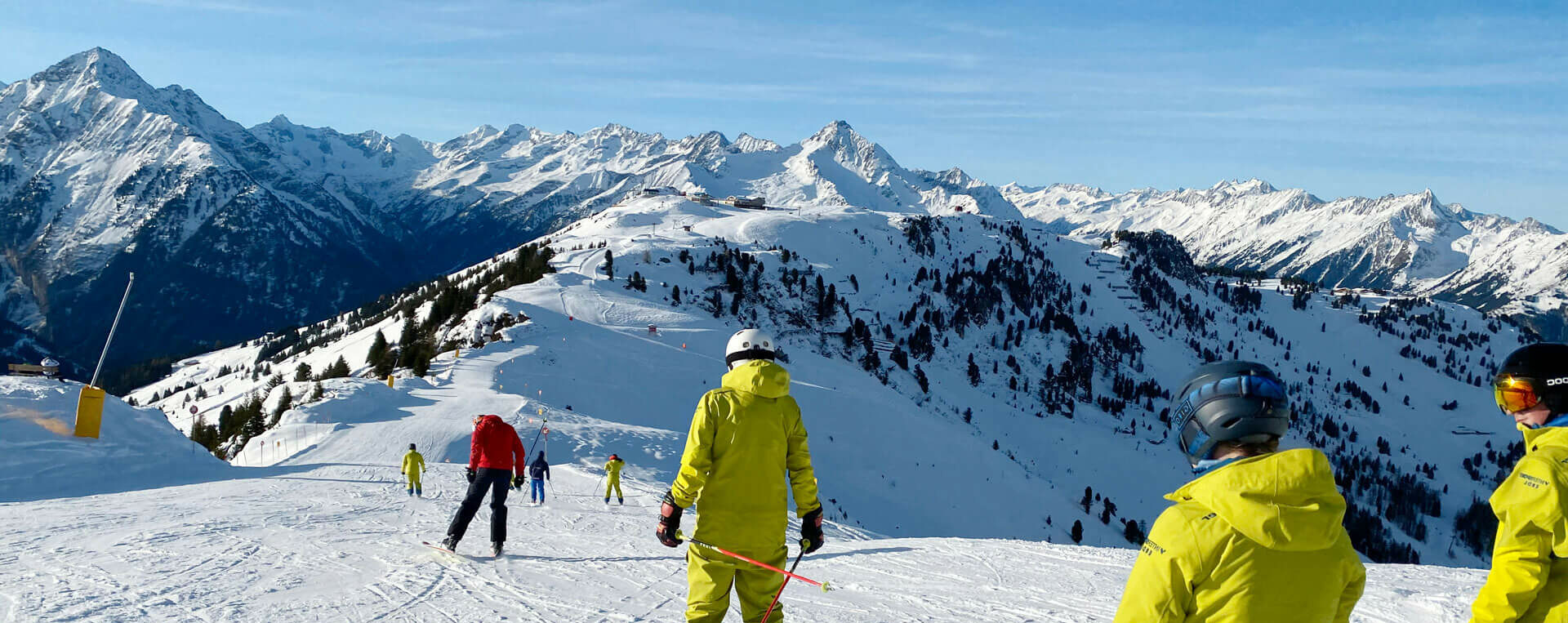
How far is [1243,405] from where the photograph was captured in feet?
10.7

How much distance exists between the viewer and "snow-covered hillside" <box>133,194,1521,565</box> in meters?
39.3

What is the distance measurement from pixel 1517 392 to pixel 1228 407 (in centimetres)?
248

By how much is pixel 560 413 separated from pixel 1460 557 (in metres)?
154

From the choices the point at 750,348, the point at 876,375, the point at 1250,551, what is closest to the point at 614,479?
the point at 750,348

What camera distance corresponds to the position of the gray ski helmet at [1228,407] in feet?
10.5

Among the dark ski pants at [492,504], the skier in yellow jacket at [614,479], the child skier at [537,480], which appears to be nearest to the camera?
the dark ski pants at [492,504]

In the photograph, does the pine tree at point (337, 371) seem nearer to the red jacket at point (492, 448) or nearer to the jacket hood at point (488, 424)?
the jacket hood at point (488, 424)

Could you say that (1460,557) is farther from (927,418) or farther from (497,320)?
(497,320)

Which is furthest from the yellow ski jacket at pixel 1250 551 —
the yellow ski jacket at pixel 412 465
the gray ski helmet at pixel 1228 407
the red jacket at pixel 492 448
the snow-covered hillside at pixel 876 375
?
the snow-covered hillside at pixel 876 375

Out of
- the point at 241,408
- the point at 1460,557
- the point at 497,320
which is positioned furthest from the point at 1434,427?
the point at 241,408

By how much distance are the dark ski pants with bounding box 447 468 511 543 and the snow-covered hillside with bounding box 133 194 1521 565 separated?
59.9 feet

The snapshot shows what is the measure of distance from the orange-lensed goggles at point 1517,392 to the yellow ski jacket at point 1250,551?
214 centimetres

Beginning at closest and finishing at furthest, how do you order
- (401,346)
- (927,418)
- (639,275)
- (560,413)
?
(560,413), (927,418), (401,346), (639,275)

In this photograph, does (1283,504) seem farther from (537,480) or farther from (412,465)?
(537,480)
